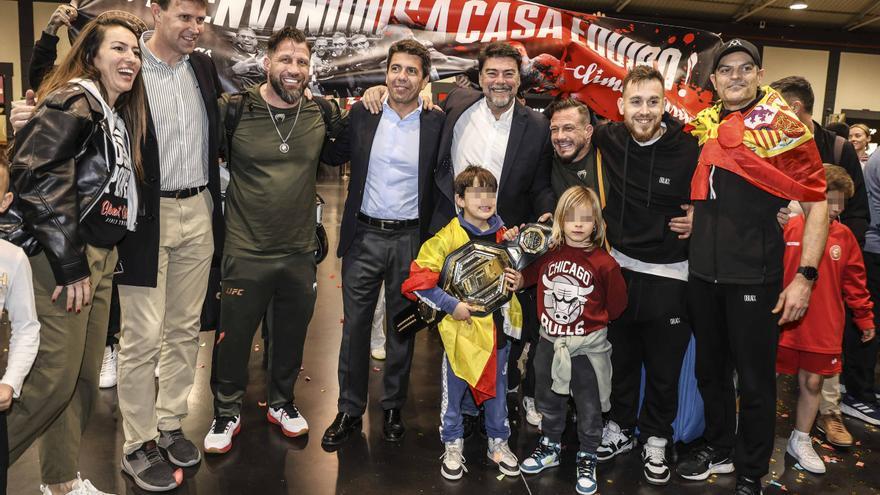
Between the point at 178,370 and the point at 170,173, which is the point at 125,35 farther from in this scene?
the point at 178,370

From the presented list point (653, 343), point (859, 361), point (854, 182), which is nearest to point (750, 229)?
point (653, 343)

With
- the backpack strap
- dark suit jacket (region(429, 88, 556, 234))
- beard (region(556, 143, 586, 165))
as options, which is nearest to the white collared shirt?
dark suit jacket (region(429, 88, 556, 234))

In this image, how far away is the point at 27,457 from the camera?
9.98ft

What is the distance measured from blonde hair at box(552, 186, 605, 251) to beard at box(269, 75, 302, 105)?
4.49 ft

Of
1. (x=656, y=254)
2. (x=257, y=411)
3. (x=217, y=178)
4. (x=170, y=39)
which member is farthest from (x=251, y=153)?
(x=656, y=254)

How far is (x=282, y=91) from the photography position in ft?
10.2

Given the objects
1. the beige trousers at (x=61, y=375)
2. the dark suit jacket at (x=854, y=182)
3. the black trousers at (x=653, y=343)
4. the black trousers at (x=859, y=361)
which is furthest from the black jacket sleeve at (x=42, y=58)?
the black trousers at (x=859, y=361)

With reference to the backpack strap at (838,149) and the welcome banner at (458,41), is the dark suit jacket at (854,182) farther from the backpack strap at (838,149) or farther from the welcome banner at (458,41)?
the welcome banner at (458,41)

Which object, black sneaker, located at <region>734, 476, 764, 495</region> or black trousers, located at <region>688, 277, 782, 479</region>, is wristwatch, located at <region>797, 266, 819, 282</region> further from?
black sneaker, located at <region>734, 476, 764, 495</region>

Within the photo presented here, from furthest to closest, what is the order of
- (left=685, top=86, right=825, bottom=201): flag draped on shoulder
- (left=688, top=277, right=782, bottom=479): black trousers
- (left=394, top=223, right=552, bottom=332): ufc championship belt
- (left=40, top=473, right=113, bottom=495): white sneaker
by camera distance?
(left=394, top=223, right=552, bottom=332): ufc championship belt
(left=688, top=277, right=782, bottom=479): black trousers
(left=685, top=86, right=825, bottom=201): flag draped on shoulder
(left=40, top=473, right=113, bottom=495): white sneaker

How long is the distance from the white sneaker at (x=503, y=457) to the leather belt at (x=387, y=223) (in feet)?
3.79

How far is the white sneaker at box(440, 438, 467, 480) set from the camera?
3070 millimetres

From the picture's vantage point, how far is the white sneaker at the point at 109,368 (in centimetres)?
400

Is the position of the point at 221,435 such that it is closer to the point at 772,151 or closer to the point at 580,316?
the point at 580,316
